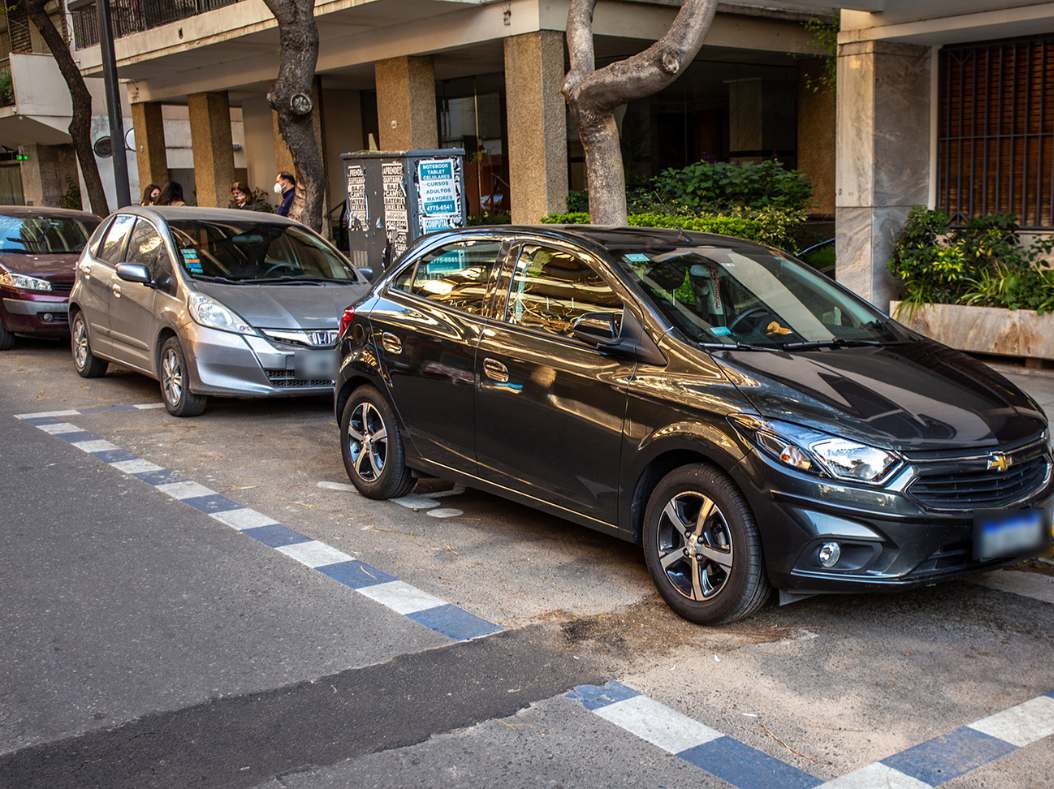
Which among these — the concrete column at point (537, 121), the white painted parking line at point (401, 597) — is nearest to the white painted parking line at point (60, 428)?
the white painted parking line at point (401, 597)

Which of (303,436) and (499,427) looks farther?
(303,436)

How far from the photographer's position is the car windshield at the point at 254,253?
9.62 meters

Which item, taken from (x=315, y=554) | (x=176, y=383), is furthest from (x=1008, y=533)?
(x=176, y=383)

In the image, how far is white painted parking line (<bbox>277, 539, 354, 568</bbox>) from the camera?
561 cm

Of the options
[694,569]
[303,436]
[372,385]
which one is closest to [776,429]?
[694,569]

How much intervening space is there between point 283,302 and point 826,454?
5.97 meters

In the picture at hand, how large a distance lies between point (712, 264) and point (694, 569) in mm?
1667

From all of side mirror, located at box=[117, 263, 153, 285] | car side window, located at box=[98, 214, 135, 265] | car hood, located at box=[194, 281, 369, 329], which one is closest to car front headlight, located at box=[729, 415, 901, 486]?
car hood, located at box=[194, 281, 369, 329]

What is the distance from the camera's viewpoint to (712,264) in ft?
18.2

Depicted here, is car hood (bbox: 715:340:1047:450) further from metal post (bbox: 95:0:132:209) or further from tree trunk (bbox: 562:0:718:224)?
metal post (bbox: 95:0:132:209)

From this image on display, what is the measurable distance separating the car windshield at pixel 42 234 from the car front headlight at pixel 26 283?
2.78 ft

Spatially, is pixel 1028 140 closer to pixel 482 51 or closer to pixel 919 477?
pixel 919 477

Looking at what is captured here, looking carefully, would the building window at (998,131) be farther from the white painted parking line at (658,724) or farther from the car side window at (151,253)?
the white painted parking line at (658,724)

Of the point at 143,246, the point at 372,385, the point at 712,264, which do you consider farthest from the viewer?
the point at 143,246
